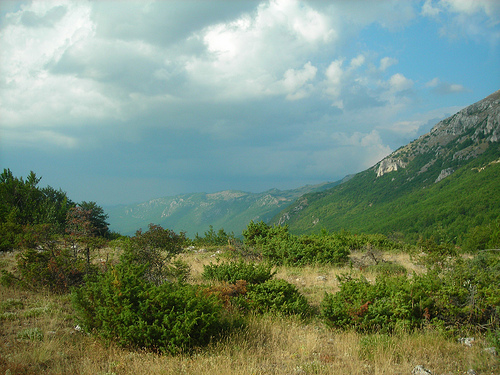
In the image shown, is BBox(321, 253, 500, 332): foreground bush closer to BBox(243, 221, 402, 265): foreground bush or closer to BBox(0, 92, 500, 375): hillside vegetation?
BBox(0, 92, 500, 375): hillside vegetation

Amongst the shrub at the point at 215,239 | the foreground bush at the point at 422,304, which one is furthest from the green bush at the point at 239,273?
the shrub at the point at 215,239

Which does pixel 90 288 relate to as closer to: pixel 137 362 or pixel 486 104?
pixel 137 362

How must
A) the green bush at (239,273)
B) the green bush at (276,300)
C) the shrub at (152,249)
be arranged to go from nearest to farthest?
the green bush at (276,300) → the green bush at (239,273) → the shrub at (152,249)

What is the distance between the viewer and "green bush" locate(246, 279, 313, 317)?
6711 mm

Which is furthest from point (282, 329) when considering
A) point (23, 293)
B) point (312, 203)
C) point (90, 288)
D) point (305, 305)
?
point (312, 203)

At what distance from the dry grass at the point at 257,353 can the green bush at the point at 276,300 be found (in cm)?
55

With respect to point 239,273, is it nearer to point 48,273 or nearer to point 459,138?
point 48,273

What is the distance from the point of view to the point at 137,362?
13.8 ft

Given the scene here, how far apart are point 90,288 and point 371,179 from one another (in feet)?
665

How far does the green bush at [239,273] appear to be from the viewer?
794cm

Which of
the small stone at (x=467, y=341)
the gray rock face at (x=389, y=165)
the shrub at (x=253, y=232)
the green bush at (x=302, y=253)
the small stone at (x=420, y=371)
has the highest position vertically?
the gray rock face at (x=389, y=165)

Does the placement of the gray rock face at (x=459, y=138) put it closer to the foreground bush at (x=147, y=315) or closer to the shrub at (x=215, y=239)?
the shrub at (x=215, y=239)

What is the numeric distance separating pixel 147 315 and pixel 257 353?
6.07 feet

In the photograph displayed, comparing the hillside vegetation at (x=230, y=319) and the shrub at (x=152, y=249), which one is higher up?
the shrub at (x=152, y=249)
